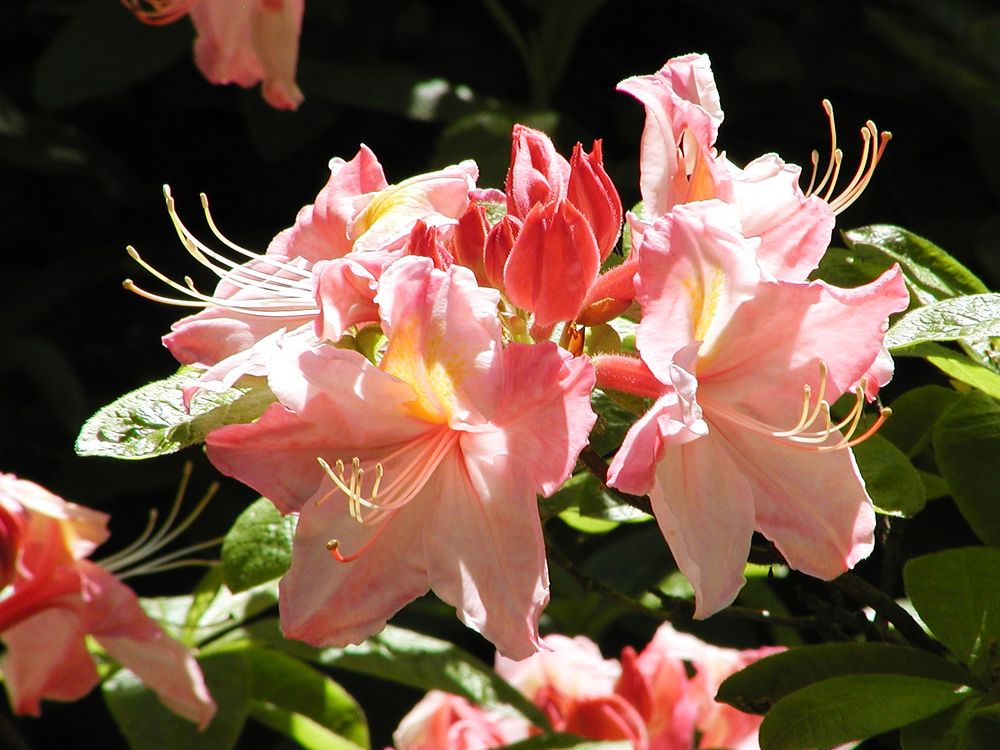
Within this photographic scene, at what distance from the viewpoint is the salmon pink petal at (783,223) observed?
618 mm

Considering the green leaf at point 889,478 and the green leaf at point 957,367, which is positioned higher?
the green leaf at point 957,367

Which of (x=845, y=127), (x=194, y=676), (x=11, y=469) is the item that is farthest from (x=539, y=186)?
(x=11, y=469)

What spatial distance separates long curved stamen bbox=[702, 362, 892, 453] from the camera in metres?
0.56

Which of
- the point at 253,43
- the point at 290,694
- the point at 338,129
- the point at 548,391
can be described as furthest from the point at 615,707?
the point at 338,129

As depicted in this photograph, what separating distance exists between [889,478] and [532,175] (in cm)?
23

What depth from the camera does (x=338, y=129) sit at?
5.76ft

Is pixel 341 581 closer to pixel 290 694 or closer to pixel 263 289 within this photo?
pixel 263 289

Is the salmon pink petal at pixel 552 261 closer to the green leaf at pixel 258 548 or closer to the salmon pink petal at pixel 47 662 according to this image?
the green leaf at pixel 258 548

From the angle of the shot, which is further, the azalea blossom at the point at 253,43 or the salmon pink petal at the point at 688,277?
the azalea blossom at the point at 253,43

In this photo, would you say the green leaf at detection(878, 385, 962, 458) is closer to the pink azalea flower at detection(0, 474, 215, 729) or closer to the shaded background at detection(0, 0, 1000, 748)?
the pink azalea flower at detection(0, 474, 215, 729)

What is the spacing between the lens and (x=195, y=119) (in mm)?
1844

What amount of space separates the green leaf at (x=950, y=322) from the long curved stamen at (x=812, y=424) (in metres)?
0.03

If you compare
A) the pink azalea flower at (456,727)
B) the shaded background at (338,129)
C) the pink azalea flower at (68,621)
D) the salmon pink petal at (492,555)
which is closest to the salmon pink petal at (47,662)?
the pink azalea flower at (68,621)

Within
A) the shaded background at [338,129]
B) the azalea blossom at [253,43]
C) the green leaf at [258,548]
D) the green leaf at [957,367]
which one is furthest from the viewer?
the shaded background at [338,129]
